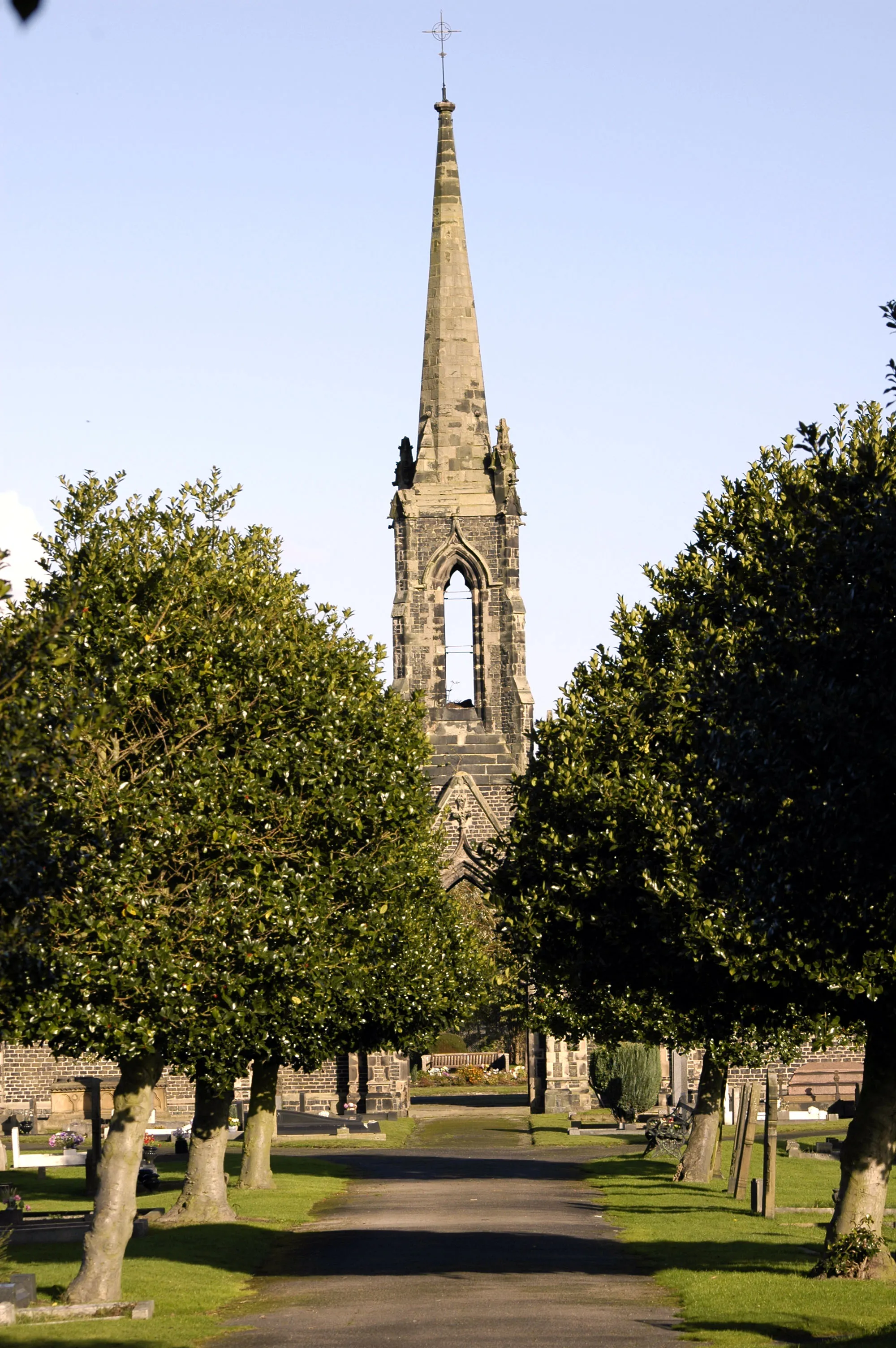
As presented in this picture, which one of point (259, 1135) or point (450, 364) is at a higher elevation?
point (450, 364)

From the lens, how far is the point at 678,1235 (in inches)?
1000

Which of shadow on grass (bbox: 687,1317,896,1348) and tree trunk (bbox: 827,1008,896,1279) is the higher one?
tree trunk (bbox: 827,1008,896,1279)

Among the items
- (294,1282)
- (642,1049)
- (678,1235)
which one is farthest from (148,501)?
(642,1049)

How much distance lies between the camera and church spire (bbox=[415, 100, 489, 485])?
204 feet

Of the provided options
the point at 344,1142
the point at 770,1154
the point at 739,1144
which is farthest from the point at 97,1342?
the point at 344,1142

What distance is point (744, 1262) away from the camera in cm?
2195

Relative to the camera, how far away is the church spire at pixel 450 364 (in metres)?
62.3

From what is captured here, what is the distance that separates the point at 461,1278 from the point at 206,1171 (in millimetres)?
8128

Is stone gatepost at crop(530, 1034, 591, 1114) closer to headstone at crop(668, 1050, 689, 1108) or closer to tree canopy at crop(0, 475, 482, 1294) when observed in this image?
headstone at crop(668, 1050, 689, 1108)

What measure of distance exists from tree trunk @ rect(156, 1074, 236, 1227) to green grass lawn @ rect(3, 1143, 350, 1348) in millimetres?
516

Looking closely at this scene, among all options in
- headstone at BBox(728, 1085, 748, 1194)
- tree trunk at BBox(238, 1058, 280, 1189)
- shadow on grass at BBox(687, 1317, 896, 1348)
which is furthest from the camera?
tree trunk at BBox(238, 1058, 280, 1189)

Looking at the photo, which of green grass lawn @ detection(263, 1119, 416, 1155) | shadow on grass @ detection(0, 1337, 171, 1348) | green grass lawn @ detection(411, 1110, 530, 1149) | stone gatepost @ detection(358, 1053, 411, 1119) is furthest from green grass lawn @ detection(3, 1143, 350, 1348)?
stone gatepost @ detection(358, 1053, 411, 1119)

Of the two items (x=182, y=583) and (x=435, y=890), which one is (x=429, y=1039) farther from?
(x=182, y=583)

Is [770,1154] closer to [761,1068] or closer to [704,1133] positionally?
[704,1133]
